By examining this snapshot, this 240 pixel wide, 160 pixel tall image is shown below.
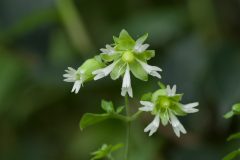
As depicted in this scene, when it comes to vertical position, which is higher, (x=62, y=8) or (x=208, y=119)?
(x=62, y=8)

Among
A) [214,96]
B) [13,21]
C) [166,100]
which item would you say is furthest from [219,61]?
[166,100]

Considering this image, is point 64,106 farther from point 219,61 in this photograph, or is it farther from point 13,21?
point 219,61

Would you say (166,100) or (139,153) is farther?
(139,153)

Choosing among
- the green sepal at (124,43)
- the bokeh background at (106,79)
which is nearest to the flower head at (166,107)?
the green sepal at (124,43)

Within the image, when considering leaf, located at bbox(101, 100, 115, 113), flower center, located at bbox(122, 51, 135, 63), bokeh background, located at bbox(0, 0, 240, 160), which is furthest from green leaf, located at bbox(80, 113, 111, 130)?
bokeh background, located at bbox(0, 0, 240, 160)

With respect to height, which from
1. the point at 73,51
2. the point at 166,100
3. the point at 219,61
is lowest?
the point at 166,100

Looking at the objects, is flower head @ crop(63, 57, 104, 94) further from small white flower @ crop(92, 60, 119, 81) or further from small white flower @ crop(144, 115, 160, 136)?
small white flower @ crop(144, 115, 160, 136)

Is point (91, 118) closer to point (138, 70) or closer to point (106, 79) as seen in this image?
point (138, 70)
